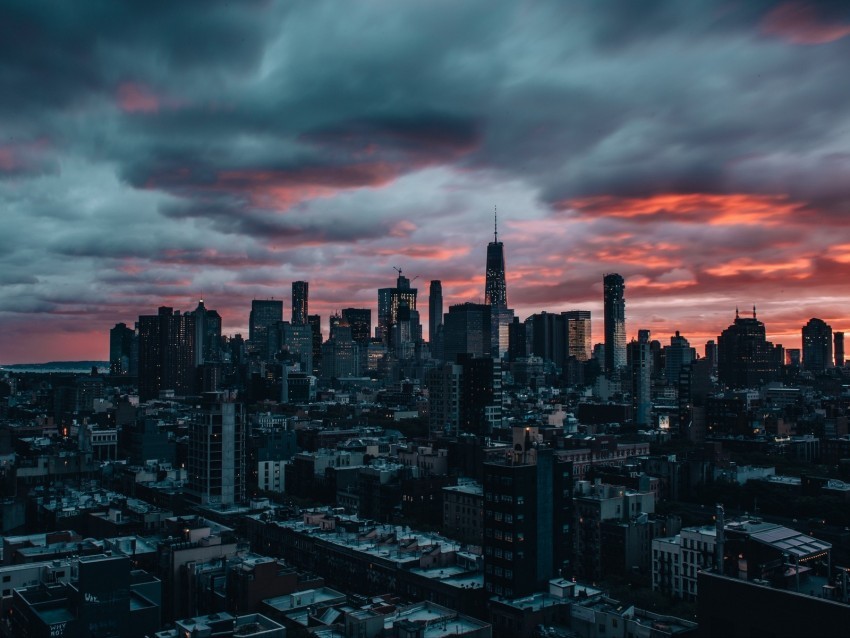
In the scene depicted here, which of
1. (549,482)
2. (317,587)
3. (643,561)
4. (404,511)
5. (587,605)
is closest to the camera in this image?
(587,605)

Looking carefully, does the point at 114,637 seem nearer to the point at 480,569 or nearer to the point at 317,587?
the point at 317,587

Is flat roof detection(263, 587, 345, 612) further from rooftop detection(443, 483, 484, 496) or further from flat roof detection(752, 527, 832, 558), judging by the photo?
rooftop detection(443, 483, 484, 496)

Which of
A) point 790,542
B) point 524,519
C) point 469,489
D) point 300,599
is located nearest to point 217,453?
point 469,489

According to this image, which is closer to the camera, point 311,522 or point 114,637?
point 114,637

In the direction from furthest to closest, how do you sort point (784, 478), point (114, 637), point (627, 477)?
point (784, 478)
point (627, 477)
point (114, 637)

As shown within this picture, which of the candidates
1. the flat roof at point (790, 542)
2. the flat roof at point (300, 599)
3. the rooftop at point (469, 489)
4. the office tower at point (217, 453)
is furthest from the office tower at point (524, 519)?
the office tower at point (217, 453)

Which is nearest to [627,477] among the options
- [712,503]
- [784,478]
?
[712,503]

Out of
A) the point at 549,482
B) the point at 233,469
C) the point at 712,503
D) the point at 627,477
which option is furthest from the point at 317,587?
the point at 712,503

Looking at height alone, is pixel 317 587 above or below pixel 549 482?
below
